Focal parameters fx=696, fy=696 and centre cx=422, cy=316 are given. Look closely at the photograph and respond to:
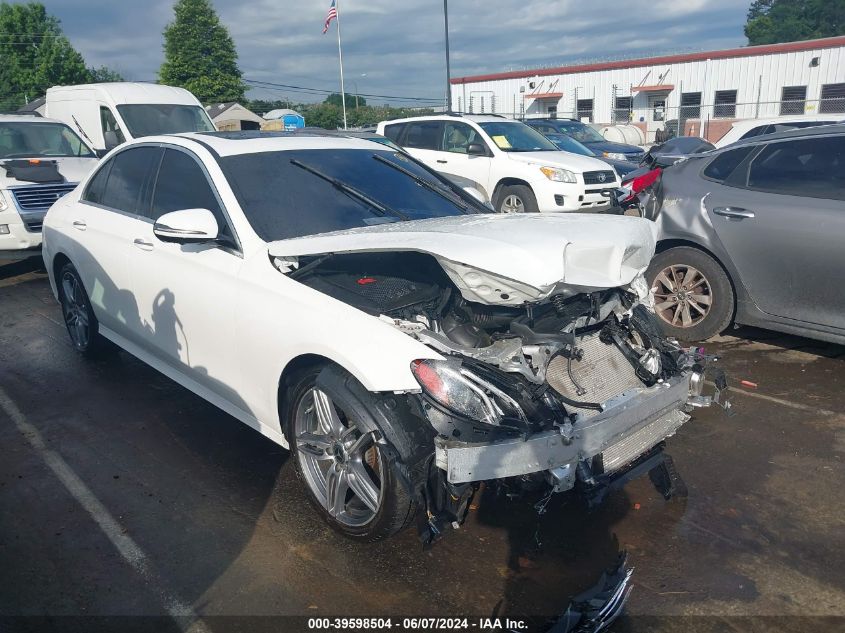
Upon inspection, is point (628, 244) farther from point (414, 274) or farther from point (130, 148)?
point (130, 148)

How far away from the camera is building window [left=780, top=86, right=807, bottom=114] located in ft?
109

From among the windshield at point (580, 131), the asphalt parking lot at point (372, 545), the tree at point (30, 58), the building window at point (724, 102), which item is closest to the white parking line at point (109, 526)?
the asphalt parking lot at point (372, 545)

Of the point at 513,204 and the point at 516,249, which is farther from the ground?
the point at 516,249

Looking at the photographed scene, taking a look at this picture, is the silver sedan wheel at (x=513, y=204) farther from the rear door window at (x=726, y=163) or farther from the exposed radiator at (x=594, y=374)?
the exposed radiator at (x=594, y=374)

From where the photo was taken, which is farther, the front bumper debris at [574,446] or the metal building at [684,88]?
the metal building at [684,88]

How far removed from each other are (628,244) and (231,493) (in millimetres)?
2450

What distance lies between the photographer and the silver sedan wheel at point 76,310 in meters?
5.66

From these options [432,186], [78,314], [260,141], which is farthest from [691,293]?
[78,314]

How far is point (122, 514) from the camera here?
11.9 ft

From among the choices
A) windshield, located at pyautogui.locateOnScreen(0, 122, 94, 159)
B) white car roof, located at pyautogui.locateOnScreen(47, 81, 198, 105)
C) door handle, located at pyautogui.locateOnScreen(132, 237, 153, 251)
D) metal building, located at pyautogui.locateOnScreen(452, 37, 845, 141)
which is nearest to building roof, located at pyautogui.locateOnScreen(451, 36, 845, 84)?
metal building, located at pyautogui.locateOnScreen(452, 37, 845, 141)

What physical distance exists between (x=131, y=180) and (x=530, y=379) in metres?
3.51

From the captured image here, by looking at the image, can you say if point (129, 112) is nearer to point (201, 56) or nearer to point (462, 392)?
point (462, 392)

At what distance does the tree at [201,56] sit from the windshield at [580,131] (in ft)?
153

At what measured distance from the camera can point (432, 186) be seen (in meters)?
4.77
